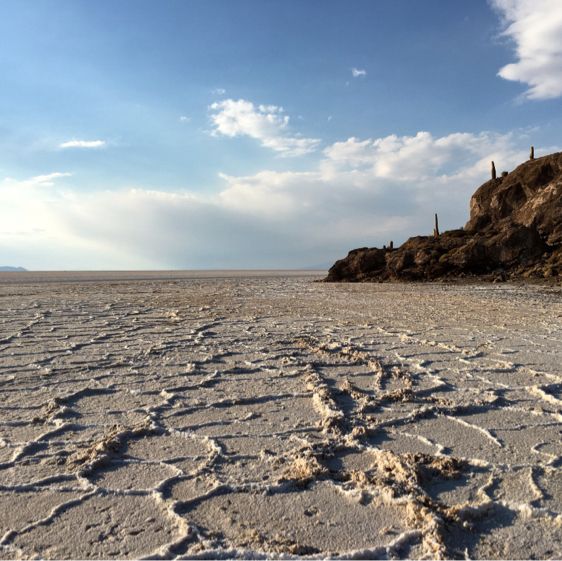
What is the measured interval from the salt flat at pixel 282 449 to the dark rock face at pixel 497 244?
1363 centimetres

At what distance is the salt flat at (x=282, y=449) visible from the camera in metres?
1.73

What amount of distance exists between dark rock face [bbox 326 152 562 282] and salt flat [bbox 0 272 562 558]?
13.6 meters

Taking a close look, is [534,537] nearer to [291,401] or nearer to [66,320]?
[291,401]

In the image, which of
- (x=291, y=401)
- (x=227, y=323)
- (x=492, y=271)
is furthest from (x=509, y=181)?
(x=291, y=401)

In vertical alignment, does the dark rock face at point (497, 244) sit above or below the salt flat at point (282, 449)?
above

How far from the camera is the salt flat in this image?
68.2 inches

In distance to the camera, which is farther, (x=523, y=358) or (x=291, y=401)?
(x=523, y=358)

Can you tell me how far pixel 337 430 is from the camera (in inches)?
106

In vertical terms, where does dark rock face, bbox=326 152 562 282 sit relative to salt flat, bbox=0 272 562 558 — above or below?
above

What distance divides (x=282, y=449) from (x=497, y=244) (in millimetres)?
17757

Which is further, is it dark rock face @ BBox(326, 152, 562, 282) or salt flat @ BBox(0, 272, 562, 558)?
dark rock face @ BBox(326, 152, 562, 282)

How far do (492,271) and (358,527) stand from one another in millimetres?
Answer: 17826

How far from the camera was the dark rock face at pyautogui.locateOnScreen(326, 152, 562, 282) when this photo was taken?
693 inches

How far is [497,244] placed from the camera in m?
18.0
